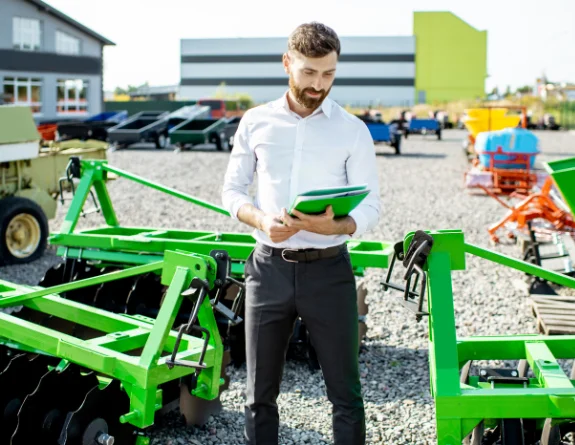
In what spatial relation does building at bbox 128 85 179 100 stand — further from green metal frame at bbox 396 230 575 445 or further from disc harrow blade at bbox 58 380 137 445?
green metal frame at bbox 396 230 575 445

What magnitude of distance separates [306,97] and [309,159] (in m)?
0.24

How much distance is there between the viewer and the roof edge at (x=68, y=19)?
3434 centimetres

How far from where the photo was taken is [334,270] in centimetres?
304

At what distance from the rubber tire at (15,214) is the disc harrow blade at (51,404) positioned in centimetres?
476

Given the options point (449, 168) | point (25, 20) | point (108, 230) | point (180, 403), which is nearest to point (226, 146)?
point (449, 168)

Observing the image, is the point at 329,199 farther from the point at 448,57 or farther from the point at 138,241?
the point at 448,57

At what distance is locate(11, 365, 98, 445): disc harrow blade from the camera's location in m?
3.49

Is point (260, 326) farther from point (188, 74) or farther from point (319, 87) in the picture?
point (188, 74)

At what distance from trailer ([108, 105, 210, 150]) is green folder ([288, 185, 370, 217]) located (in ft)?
71.2

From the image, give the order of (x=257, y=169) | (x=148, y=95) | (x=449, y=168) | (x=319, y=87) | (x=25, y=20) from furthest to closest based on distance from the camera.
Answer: (x=148, y=95) < (x=25, y=20) < (x=449, y=168) < (x=257, y=169) < (x=319, y=87)

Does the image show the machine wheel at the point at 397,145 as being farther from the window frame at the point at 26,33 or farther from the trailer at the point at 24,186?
the window frame at the point at 26,33

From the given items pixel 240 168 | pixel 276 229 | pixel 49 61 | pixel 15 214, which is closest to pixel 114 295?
pixel 15 214

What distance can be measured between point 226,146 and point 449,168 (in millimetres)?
8224

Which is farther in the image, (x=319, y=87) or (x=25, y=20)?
(x=25, y=20)
